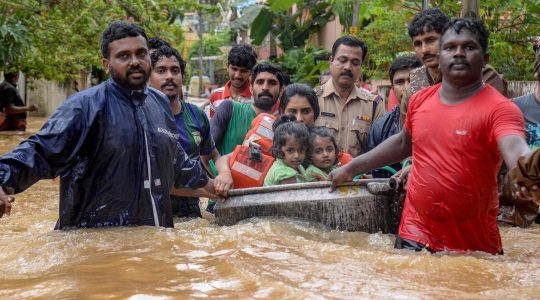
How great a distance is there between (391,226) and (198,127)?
5.52 feet

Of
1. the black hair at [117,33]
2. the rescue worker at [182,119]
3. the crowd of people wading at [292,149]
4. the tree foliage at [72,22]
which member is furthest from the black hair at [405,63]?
the tree foliage at [72,22]

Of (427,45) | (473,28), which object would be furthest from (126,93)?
(427,45)

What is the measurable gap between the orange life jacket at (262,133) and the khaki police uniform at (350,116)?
1.88ft

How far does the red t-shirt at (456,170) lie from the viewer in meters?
3.76

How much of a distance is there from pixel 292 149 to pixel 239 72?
6.27 feet

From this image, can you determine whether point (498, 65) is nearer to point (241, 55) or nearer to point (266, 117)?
point (241, 55)

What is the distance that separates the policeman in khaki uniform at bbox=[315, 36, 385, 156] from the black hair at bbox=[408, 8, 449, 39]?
3.28 feet

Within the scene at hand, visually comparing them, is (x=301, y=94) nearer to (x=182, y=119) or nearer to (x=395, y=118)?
(x=395, y=118)

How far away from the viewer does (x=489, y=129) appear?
12.2ft

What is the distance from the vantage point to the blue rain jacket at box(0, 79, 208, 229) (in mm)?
4152

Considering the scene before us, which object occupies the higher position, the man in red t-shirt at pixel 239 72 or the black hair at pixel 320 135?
the man in red t-shirt at pixel 239 72

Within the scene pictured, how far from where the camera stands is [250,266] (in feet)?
12.5

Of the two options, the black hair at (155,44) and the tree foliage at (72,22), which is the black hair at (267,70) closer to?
the black hair at (155,44)

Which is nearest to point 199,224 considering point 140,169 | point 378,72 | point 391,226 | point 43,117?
point 140,169
